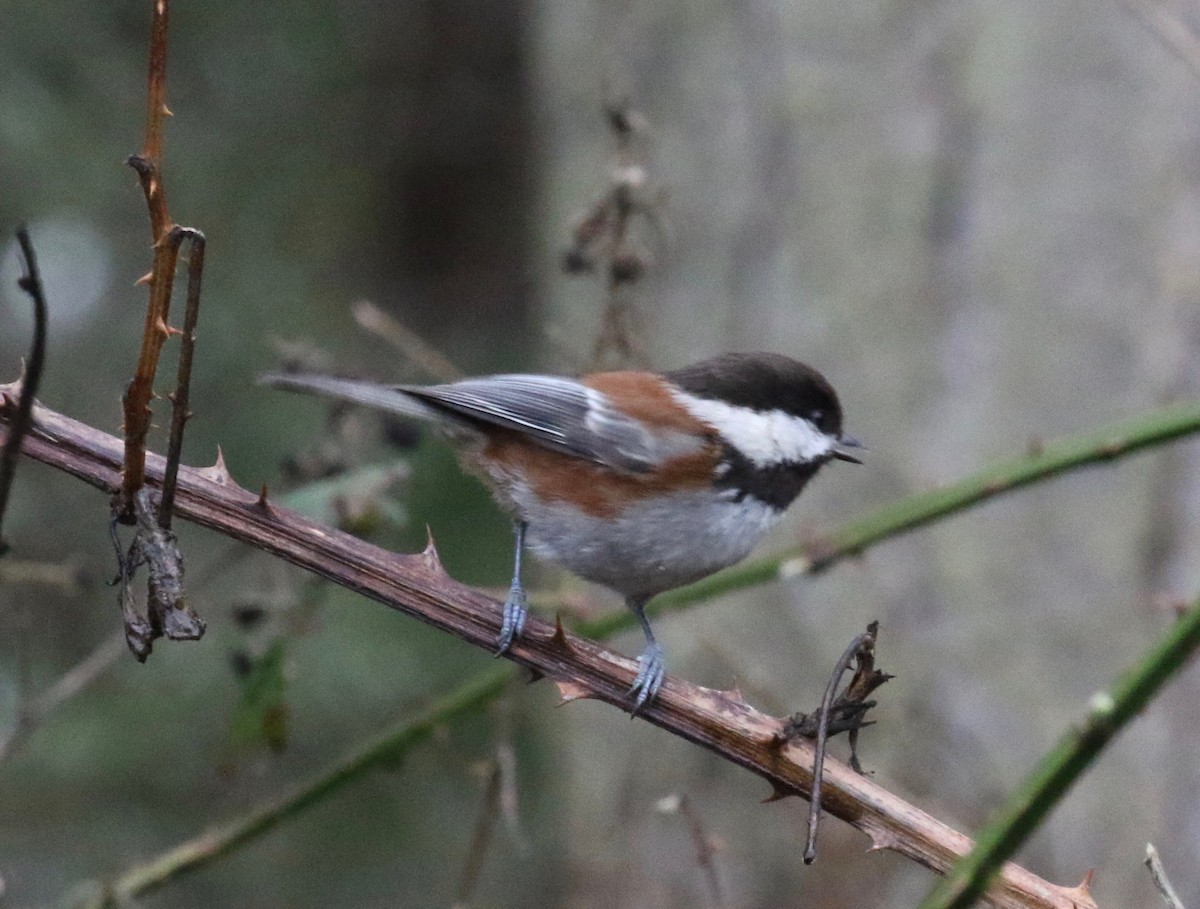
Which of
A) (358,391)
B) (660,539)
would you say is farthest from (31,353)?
(660,539)

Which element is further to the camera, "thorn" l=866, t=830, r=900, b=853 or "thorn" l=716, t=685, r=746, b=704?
"thorn" l=716, t=685, r=746, b=704

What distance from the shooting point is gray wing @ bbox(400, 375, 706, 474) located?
284 centimetres

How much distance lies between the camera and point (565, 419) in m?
2.94

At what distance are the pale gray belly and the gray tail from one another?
39cm

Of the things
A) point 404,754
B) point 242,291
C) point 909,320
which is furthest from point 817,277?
point 242,291

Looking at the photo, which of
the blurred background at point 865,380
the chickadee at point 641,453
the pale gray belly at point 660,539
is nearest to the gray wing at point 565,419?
the chickadee at point 641,453

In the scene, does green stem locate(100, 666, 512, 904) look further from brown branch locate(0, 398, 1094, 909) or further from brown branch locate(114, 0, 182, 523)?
brown branch locate(114, 0, 182, 523)

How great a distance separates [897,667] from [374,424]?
6.65 ft

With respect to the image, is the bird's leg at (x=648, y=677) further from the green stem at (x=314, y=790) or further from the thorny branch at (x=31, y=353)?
the thorny branch at (x=31, y=353)

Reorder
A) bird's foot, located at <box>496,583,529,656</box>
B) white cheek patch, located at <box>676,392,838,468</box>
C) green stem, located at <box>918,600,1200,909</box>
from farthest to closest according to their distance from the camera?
white cheek patch, located at <box>676,392,838,468</box>, bird's foot, located at <box>496,583,529,656</box>, green stem, located at <box>918,600,1200,909</box>

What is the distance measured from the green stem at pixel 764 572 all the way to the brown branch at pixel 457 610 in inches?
40.0

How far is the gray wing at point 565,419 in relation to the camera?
2.84 metres

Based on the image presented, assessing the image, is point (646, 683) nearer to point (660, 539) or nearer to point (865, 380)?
point (660, 539)

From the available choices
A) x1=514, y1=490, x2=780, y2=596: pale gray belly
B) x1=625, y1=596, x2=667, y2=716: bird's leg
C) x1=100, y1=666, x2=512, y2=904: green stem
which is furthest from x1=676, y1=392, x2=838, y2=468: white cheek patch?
x1=100, y1=666, x2=512, y2=904: green stem
